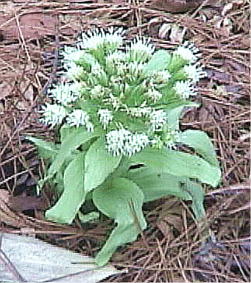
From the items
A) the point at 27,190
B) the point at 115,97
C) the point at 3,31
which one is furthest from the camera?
the point at 3,31

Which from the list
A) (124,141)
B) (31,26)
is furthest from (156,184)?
(31,26)

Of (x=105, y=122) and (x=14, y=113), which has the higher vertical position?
(x=105, y=122)

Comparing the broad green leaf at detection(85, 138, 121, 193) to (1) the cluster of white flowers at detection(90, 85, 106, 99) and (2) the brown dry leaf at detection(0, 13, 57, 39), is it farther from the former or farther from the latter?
(2) the brown dry leaf at detection(0, 13, 57, 39)

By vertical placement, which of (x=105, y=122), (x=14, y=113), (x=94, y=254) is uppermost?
(x=105, y=122)

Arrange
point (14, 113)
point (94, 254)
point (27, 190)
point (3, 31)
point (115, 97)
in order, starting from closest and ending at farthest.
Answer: point (115, 97) < point (94, 254) < point (27, 190) < point (14, 113) < point (3, 31)

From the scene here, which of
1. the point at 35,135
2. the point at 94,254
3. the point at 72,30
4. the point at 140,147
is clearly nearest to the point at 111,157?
the point at 140,147

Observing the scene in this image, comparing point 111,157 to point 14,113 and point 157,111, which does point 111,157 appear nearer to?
point 157,111

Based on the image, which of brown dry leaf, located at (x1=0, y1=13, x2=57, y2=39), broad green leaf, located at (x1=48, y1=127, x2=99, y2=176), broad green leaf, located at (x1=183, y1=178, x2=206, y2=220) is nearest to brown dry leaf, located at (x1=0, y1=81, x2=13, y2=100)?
brown dry leaf, located at (x1=0, y1=13, x2=57, y2=39)

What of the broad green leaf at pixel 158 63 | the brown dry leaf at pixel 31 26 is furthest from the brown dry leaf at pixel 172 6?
the broad green leaf at pixel 158 63

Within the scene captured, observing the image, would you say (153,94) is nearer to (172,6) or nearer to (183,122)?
(183,122)
